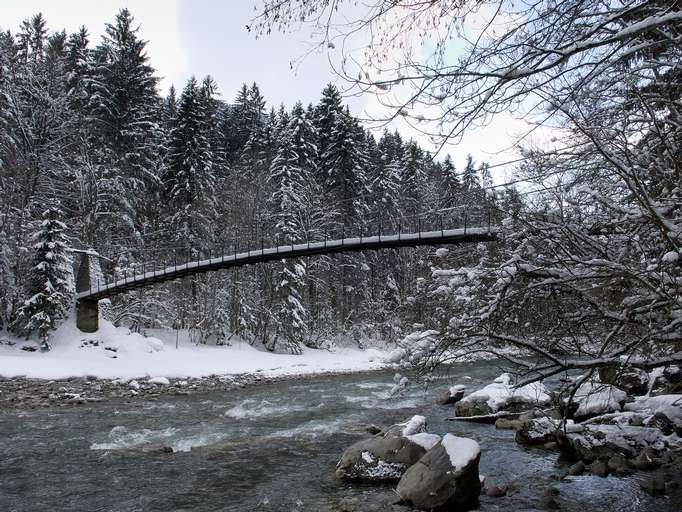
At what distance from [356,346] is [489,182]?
82.2ft

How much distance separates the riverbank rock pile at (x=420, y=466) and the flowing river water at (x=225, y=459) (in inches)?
10.3

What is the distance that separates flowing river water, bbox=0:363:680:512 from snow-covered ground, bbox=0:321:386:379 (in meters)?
3.92

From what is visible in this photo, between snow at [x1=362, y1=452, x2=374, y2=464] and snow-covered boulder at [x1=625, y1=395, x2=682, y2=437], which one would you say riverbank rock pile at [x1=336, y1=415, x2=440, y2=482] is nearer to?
snow at [x1=362, y1=452, x2=374, y2=464]

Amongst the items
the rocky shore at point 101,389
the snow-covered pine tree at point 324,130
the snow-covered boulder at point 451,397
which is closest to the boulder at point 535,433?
the snow-covered boulder at point 451,397

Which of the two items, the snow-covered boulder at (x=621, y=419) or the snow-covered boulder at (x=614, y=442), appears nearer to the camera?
the snow-covered boulder at (x=614, y=442)

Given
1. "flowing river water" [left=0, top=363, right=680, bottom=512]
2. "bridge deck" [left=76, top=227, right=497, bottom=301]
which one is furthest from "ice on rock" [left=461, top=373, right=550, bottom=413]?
"bridge deck" [left=76, top=227, right=497, bottom=301]

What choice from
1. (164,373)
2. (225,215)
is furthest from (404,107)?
(225,215)

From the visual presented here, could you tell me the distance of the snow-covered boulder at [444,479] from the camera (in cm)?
525

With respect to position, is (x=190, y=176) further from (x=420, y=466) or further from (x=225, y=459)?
(x=420, y=466)

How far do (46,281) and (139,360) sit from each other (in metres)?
4.00

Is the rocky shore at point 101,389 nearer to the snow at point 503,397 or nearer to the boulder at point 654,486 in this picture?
the snow at point 503,397

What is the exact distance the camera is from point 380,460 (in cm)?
645

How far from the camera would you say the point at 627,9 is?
226cm

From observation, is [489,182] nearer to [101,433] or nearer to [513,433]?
[513,433]
